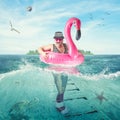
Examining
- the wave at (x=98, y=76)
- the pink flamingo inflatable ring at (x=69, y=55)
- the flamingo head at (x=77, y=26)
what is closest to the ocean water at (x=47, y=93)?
the wave at (x=98, y=76)

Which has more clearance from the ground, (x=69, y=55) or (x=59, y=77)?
(x=69, y=55)

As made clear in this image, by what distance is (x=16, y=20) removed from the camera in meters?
3.18

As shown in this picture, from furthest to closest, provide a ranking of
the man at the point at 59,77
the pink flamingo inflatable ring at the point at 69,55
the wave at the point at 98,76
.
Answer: the wave at the point at 98,76 < the man at the point at 59,77 < the pink flamingo inflatable ring at the point at 69,55

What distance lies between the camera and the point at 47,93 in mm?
3053

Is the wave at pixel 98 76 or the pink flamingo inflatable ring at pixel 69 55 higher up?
the pink flamingo inflatable ring at pixel 69 55

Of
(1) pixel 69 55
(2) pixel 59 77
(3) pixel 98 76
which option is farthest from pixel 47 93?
(3) pixel 98 76

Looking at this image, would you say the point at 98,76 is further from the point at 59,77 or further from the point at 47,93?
the point at 47,93

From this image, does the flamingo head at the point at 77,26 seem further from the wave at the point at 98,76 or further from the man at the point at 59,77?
the wave at the point at 98,76

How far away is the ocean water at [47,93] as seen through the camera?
9.53ft

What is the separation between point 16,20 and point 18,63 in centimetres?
61

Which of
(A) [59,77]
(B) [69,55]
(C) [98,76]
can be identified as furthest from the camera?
(C) [98,76]

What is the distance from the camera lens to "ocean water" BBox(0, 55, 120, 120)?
291 cm

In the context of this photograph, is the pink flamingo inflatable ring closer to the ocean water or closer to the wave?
the ocean water

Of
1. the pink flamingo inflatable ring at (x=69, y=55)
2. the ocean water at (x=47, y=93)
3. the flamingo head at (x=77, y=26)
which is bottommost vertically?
the ocean water at (x=47, y=93)
